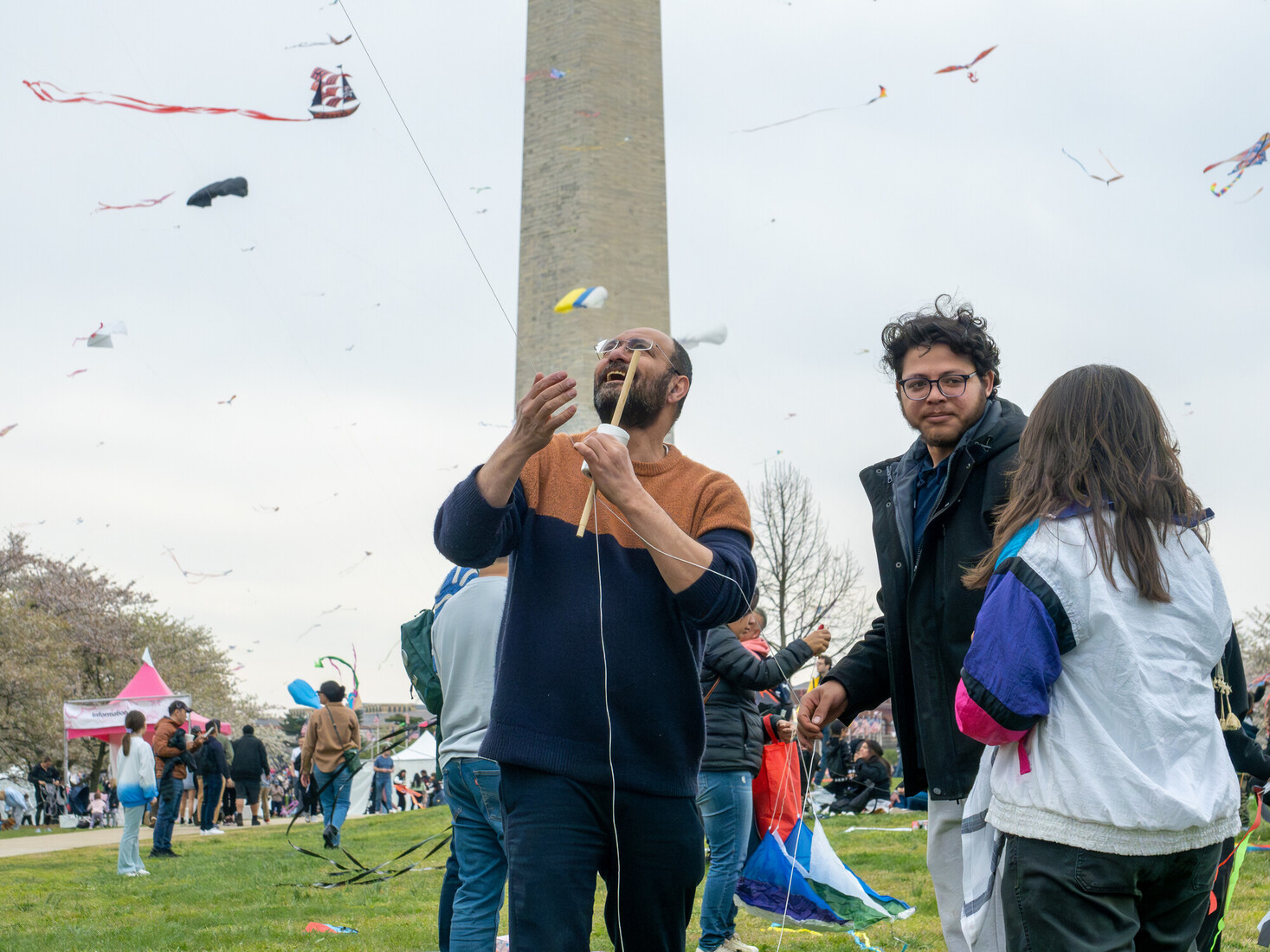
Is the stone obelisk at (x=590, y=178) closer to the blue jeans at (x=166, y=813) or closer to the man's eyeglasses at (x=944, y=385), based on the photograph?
the blue jeans at (x=166, y=813)

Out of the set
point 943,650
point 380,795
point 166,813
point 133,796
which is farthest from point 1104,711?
point 380,795

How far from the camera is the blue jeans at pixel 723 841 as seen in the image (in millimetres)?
5535

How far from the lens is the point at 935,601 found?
3.08m

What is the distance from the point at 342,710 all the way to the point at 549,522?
891 cm

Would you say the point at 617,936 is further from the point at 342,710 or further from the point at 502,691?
the point at 342,710

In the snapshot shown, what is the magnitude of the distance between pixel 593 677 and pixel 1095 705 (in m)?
1.00

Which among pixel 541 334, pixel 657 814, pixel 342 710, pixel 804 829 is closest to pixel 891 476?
pixel 657 814

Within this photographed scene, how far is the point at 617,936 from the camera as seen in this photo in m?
2.82

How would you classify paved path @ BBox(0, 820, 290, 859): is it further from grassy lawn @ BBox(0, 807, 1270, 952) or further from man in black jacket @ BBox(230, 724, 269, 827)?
grassy lawn @ BBox(0, 807, 1270, 952)

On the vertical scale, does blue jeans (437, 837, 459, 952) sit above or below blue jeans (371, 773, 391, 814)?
above

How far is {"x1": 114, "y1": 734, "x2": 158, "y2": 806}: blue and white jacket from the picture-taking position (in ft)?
34.7

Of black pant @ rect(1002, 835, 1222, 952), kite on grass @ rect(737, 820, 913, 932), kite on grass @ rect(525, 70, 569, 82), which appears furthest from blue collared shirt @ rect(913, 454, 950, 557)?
kite on grass @ rect(525, 70, 569, 82)

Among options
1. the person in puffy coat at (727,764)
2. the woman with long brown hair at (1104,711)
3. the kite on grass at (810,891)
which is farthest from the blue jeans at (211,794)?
the woman with long brown hair at (1104,711)

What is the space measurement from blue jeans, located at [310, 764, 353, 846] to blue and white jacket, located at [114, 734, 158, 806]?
4.42 feet
